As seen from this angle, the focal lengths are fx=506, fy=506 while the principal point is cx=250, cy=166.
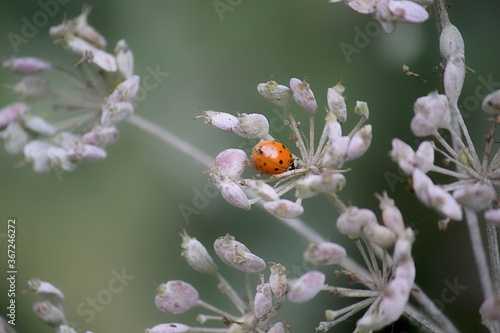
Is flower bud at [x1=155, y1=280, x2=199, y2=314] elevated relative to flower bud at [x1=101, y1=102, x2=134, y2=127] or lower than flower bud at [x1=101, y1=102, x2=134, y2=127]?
lower

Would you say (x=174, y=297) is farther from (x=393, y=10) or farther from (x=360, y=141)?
(x=393, y=10)

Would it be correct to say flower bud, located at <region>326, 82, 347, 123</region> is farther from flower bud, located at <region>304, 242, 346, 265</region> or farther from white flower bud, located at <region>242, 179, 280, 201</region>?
flower bud, located at <region>304, 242, 346, 265</region>

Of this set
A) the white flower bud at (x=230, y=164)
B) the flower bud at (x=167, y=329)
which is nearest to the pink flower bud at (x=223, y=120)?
the white flower bud at (x=230, y=164)

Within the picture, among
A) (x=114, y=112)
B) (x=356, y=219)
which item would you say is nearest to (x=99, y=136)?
(x=114, y=112)

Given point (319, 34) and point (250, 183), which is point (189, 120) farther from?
point (250, 183)

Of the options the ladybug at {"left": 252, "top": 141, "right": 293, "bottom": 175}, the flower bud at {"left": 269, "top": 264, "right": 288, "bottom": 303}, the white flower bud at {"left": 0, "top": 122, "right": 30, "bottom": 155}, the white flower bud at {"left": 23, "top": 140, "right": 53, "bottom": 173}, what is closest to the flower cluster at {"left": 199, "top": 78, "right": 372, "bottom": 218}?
Answer: the ladybug at {"left": 252, "top": 141, "right": 293, "bottom": 175}

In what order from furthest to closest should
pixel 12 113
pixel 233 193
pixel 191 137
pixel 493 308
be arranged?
1. pixel 191 137
2. pixel 12 113
3. pixel 233 193
4. pixel 493 308
